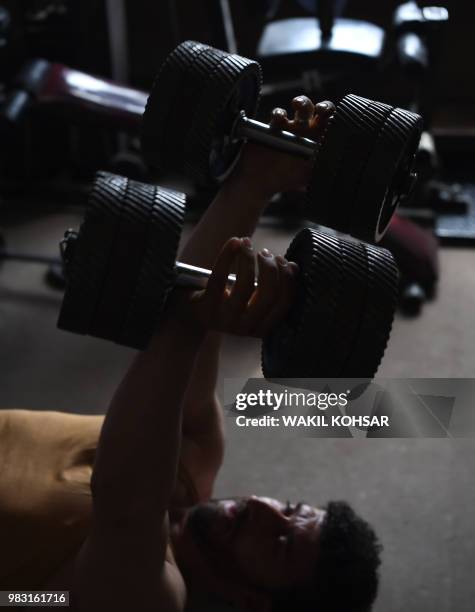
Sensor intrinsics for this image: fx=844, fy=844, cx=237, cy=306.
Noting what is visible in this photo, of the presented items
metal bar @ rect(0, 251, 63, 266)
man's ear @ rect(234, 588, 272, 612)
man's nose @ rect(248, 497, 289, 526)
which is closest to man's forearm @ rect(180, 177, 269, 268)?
man's nose @ rect(248, 497, 289, 526)

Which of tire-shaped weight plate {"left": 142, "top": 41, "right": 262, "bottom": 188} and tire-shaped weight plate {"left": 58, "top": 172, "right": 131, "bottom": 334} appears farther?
tire-shaped weight plate {"left": 142, "top": 41, "right": 262, "bottom": 188}

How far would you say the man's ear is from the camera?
1.16 meters

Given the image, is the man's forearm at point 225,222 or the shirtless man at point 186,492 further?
the man's forearm at point 225,222

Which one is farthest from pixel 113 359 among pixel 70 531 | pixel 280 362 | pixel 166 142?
pixel 280 362

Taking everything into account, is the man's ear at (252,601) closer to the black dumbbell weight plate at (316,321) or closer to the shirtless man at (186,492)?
the shirtless man at (186,492)

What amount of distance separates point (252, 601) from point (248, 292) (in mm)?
565

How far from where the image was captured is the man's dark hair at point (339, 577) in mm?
1137

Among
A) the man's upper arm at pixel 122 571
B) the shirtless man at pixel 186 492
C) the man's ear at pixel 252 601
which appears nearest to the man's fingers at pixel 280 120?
the shirtless man at pixel 186 492

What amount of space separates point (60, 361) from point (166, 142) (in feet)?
3.59

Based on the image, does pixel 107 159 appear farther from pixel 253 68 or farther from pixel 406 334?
pixel 253 68

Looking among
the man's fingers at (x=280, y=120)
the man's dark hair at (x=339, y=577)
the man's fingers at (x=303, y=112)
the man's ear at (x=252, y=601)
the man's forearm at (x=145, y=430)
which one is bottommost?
the man's ear at (x=252, y=601)

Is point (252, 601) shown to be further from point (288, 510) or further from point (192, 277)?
point (192, 277)

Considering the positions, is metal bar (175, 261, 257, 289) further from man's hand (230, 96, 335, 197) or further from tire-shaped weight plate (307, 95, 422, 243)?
man's hand (230, 96, 335, 197)

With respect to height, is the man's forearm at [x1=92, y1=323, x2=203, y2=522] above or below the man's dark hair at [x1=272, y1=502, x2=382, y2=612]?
above
